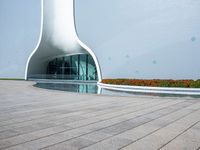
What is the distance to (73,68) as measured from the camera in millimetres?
26969

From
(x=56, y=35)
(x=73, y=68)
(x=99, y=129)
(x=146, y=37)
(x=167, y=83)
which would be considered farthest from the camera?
(x=73, y=68)

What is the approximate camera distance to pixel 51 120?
537 centimetres

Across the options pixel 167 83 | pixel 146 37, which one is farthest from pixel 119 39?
pixel 167 83

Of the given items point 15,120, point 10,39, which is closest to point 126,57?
point 15,120

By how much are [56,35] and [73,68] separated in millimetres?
4543

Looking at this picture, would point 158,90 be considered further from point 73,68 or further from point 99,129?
point 73,68

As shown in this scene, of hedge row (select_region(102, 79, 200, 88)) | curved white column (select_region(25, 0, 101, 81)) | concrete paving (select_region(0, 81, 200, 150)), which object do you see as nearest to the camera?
concrete paving (select_region(0, 81, 200, 150))

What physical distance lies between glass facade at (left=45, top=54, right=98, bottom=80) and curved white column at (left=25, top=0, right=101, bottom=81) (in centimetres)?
102

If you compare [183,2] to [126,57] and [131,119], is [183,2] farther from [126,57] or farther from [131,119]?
[131,119]

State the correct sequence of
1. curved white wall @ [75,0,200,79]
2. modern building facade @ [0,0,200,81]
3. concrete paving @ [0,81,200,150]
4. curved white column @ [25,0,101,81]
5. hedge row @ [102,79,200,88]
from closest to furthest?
1. concrete paving @ [0,81,200,150]
2. hedge row @ [102,79,200,88]
3. curved white wall @ [75,0,200,79]
4. modern building facade @ [0,0,200,81]
5. curved white column @ [25,0,101,81]

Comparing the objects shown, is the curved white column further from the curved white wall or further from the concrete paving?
the concrete paving

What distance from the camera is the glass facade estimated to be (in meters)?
24.9

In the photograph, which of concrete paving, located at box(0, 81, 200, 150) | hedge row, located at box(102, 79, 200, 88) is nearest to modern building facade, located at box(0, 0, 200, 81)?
hedge row, located at box(102, 79, 200, 88)

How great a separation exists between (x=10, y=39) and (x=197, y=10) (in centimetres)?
2189
